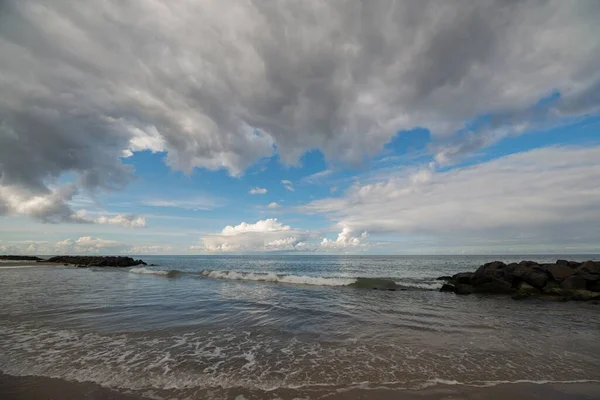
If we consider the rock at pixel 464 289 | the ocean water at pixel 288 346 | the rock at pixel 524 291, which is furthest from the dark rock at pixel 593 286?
the rock at pixel 464 289

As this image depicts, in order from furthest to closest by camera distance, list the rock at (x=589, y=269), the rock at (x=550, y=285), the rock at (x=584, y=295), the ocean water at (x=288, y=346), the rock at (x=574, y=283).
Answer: the rock at (x=589, y=269)
the rock at (x=550, y=285)
the rock at (x=574, y=283)
the rock at (x=584, y=295)
the ocean water at (x=288, y=346)

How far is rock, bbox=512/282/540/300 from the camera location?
18.9 m

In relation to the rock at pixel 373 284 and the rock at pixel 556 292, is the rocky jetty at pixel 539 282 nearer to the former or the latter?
the rock at pixel 556 292

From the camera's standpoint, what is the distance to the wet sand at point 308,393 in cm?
539

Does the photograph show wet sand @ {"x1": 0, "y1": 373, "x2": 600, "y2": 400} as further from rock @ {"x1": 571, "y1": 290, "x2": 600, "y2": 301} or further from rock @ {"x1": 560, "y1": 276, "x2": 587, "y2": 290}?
rock @ {"x1": 560, "y1": 276, "x2": 587, "y2": 290}

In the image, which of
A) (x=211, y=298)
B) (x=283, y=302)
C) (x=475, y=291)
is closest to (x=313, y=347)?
(x=283, y=302)

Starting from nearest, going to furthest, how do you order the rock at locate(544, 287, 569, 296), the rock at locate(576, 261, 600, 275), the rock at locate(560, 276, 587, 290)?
the rock at locate(544, 287, 569, 296) → the rock at locate(560, 276, 587, 290) → the rock at locate(576, 261, 600, 275)

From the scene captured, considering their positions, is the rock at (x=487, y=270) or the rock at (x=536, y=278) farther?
the rock at (x=487, y=270)

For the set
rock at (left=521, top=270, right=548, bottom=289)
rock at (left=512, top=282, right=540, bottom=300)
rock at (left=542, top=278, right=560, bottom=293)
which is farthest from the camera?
rock at (left=521, top=270, right=548, bottom=289)

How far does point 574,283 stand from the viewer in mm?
19219

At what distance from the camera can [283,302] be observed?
16.8 meters

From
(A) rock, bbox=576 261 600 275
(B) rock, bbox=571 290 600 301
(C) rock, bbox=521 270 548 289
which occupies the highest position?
(A) rock, bbox=576 261 600 275

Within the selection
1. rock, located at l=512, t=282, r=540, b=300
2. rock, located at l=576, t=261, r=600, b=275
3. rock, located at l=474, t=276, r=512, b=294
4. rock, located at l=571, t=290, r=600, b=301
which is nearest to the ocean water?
rock, located at l=512, t=282, r=540, b=300

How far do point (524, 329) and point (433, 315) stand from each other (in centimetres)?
332
